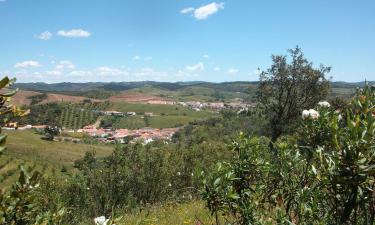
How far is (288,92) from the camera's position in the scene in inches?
1143

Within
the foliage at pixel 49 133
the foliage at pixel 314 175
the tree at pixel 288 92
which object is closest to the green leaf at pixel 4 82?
the foliage at pixel 314 175

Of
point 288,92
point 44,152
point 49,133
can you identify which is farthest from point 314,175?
point 49,133

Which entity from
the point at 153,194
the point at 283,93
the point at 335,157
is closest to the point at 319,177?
the point at 335,157

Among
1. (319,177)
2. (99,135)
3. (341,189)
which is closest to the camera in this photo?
(341,189)

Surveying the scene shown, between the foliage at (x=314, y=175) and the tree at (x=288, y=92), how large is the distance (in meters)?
24.6

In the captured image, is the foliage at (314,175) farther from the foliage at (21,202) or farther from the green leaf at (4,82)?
the green leaf at (4,82)

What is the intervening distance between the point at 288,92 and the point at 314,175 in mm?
26489

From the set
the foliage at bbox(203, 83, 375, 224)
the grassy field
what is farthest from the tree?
the grassy field

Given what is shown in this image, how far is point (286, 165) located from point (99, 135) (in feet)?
586

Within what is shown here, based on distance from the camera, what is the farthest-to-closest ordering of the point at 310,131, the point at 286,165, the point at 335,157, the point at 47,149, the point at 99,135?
the point at 99,135
the point at 47,149
the point at 286,165
the point at 310,131
the point at 335,157

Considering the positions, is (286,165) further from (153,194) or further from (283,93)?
(283,93)

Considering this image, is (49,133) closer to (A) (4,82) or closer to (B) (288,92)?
(B) (288,92)

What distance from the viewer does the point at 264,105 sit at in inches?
1187

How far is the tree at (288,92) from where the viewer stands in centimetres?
2880
